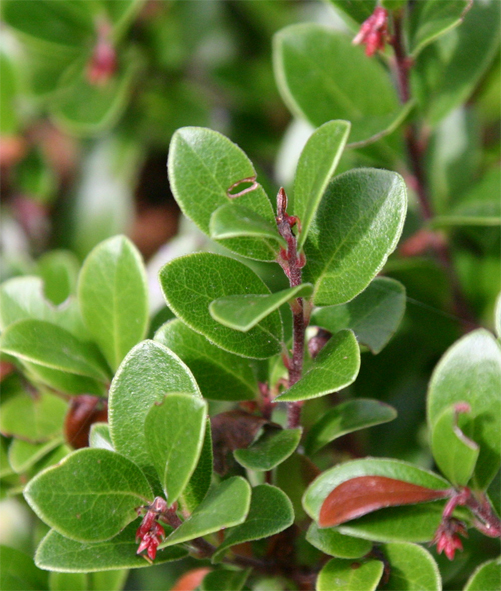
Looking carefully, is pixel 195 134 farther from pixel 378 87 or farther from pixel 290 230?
pixel 378 87

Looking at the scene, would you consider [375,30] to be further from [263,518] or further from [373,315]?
[263,518]

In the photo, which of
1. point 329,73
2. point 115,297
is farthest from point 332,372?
point 329,73

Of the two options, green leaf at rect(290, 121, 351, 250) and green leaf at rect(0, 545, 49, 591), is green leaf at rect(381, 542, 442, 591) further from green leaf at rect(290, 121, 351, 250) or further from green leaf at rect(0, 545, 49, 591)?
green leaf at rect(0, 545, 49, 591)

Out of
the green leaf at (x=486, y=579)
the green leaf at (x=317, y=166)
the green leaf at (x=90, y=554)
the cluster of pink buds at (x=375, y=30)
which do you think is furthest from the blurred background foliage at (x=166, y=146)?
the green leaf at (x=317, y=166)

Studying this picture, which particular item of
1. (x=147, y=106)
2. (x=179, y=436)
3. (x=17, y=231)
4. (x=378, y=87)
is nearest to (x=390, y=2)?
(x=378, y=87)

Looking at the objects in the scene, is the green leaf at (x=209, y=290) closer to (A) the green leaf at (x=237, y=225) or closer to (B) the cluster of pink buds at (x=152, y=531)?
(A) the green leaf at (x=237, y=225)

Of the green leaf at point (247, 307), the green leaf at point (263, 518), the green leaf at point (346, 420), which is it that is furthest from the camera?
the green leaf at point (346, 420)
